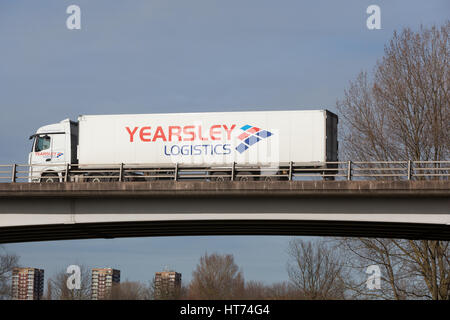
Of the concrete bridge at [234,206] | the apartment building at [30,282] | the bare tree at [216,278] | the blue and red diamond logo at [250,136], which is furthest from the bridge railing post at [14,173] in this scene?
the apartment building at [30,282]

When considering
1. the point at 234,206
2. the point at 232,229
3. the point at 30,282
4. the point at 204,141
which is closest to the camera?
the point at 234,206

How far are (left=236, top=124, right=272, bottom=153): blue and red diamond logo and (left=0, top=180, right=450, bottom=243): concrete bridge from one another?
4.21 metres

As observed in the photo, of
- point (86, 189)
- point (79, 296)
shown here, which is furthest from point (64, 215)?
point (79, 296)

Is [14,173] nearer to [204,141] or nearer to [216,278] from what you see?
[204,141]

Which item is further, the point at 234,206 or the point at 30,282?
the point at 30,282

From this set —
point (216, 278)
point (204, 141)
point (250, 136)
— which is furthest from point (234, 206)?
point (216, 278)

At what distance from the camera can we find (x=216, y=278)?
79062mm

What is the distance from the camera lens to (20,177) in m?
30.6

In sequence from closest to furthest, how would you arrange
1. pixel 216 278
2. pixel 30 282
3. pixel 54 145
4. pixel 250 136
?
pixel 250 136 → pixel 54 145 → pixel 216 278 → pixel 30 282

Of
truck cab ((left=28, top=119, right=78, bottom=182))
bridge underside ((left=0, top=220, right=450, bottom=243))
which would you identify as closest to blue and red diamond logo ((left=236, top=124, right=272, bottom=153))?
bridge underside ((left=0, top=220, right=450, bottom=243))

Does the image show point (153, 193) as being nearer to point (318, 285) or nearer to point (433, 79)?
point (433, 79)

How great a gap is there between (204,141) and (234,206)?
5.75 m

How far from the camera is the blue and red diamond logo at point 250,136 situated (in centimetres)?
3284

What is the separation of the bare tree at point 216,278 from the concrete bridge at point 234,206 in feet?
151
